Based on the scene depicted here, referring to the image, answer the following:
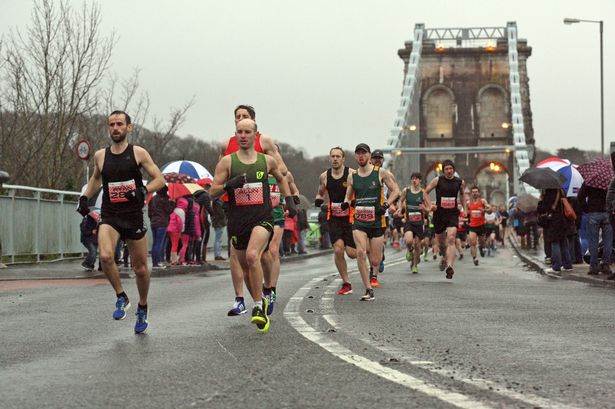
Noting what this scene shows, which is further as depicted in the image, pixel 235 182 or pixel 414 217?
pixel 414 217

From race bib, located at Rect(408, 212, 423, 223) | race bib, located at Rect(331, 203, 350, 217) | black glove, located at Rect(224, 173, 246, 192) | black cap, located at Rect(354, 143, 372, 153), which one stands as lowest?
race bib, located at Rect(408, 212, 423, 223)

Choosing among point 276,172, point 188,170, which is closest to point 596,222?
point 188,170

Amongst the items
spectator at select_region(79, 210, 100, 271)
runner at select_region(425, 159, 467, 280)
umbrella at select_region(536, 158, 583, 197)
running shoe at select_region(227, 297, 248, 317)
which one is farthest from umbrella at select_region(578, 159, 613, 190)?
running shoe at select_region(227, 297, 248, 317)

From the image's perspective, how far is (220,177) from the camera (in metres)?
9.76

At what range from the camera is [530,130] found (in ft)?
346

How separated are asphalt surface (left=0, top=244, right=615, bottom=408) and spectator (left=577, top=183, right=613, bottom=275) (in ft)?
17.8

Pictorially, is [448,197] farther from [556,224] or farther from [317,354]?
[317,354]

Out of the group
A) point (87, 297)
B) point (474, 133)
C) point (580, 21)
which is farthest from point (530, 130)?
point (87, 297)

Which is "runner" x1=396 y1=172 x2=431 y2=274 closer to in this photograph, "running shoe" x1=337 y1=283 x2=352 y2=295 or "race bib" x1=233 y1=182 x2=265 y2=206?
"running shoe" x1=337 y1=283 x2=352 y2=295

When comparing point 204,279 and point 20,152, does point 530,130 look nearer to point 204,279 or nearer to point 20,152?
point 20,152

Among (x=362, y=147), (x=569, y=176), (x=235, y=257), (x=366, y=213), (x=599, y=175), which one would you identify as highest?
(x=362, y=147)

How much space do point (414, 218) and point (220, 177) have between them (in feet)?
40.6

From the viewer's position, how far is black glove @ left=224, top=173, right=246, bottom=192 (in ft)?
31.2

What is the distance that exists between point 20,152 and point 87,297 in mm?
19648
